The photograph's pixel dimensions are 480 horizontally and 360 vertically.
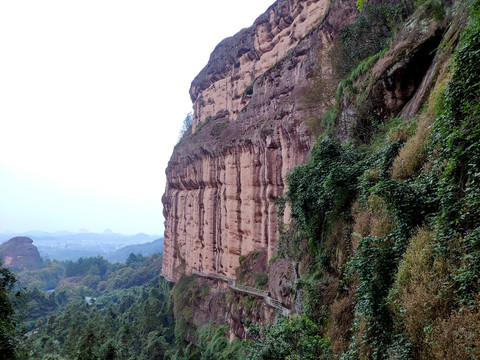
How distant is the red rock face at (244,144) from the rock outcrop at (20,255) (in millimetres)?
76537

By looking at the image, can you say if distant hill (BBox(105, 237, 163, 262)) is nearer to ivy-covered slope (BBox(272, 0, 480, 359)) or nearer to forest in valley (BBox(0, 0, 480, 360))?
forest in valley (BBox(0, 0, 480, 360))

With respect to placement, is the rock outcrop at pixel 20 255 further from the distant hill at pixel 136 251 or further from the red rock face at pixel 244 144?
the red rock face at pixel 244 144

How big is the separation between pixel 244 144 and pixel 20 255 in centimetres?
10267

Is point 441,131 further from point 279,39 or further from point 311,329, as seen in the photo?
point 279,39

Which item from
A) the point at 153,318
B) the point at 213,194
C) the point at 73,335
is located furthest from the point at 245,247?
the point at 73,335

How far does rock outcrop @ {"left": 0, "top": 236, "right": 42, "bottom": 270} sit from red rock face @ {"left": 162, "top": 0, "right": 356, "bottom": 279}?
7654 cm

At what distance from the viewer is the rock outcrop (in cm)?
9219

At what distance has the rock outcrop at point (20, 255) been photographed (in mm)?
92188

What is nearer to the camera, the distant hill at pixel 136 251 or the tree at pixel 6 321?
the tree at pixel 6 321

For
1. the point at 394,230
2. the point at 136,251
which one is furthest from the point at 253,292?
the point at 136,251

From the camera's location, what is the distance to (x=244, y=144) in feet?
79.4

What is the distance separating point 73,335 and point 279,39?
34.1 m

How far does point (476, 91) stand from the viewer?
14.5ft

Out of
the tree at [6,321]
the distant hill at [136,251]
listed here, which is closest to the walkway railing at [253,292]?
the tree at [6,321]
